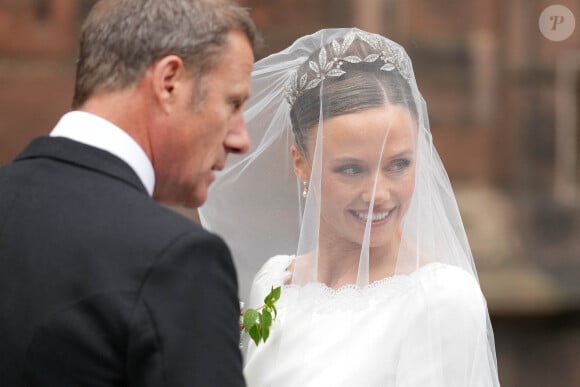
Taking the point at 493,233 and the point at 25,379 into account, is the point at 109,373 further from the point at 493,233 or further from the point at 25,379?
the point at 493,233

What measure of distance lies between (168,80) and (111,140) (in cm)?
15

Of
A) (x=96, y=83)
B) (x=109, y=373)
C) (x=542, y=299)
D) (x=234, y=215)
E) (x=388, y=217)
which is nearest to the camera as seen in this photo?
(x=109, y=373)

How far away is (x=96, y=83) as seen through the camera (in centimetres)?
262

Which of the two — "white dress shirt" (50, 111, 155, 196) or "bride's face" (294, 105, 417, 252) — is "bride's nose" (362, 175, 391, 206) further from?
"white dress shirt" (50, 111, 155, 196)

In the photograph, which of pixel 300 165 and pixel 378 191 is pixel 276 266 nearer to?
pixel 300 165

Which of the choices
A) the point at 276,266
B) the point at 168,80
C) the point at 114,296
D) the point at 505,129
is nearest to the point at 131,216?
the point at 114,296

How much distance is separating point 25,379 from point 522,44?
825 cm

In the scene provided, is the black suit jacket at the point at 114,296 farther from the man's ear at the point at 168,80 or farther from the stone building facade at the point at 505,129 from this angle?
the stone building facade at the point at 505,129

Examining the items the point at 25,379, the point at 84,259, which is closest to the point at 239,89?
the point at 84,259

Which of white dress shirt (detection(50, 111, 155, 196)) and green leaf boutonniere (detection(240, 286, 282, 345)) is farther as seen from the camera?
green leaf boutonniere (detection(240, 286, 282, 345))

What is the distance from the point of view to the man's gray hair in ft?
8.50

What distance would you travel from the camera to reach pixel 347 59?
3562mm

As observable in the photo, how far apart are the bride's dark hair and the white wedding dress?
42 cm

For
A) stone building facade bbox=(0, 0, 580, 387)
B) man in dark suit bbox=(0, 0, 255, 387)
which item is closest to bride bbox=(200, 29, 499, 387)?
man in dark suit bbox=(0, 0, 255, 387)
